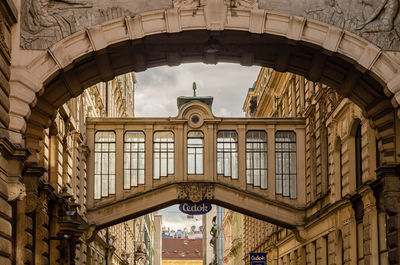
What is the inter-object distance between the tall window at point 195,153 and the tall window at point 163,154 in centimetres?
87

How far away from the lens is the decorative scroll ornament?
42.7m

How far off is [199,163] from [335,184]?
35.2 ft

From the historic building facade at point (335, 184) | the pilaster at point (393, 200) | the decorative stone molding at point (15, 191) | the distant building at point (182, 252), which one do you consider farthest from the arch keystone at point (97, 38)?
the distant building at point (182, 252)

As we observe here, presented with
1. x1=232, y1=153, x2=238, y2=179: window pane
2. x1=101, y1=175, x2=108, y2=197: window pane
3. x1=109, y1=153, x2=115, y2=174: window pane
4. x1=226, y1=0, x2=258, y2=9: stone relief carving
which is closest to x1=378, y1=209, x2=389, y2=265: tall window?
x1=226, y1=0, x2=258, y2=9: stone relief carving

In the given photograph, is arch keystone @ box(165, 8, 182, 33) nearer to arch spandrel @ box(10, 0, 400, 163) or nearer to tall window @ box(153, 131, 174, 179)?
arch spandrel @ box(10, 0, 400, 163)

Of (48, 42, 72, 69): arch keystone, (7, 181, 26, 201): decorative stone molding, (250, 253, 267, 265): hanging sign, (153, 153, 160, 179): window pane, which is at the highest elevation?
(153, 153, 160, 179): window pane

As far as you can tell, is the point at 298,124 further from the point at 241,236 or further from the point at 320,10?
the point at 241,236

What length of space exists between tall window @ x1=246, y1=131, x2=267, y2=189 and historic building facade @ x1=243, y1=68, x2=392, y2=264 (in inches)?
83.5

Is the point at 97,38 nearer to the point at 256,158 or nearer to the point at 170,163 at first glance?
the point at 170,163

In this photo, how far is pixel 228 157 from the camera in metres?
43.8

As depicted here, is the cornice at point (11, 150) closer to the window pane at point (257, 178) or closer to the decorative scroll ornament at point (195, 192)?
the decorative scroll ornament at point (195, 192)

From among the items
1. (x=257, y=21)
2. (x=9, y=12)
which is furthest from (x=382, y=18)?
(x=9, y=12)

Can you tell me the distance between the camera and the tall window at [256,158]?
43.6 meters

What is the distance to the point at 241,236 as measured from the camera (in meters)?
77.4
